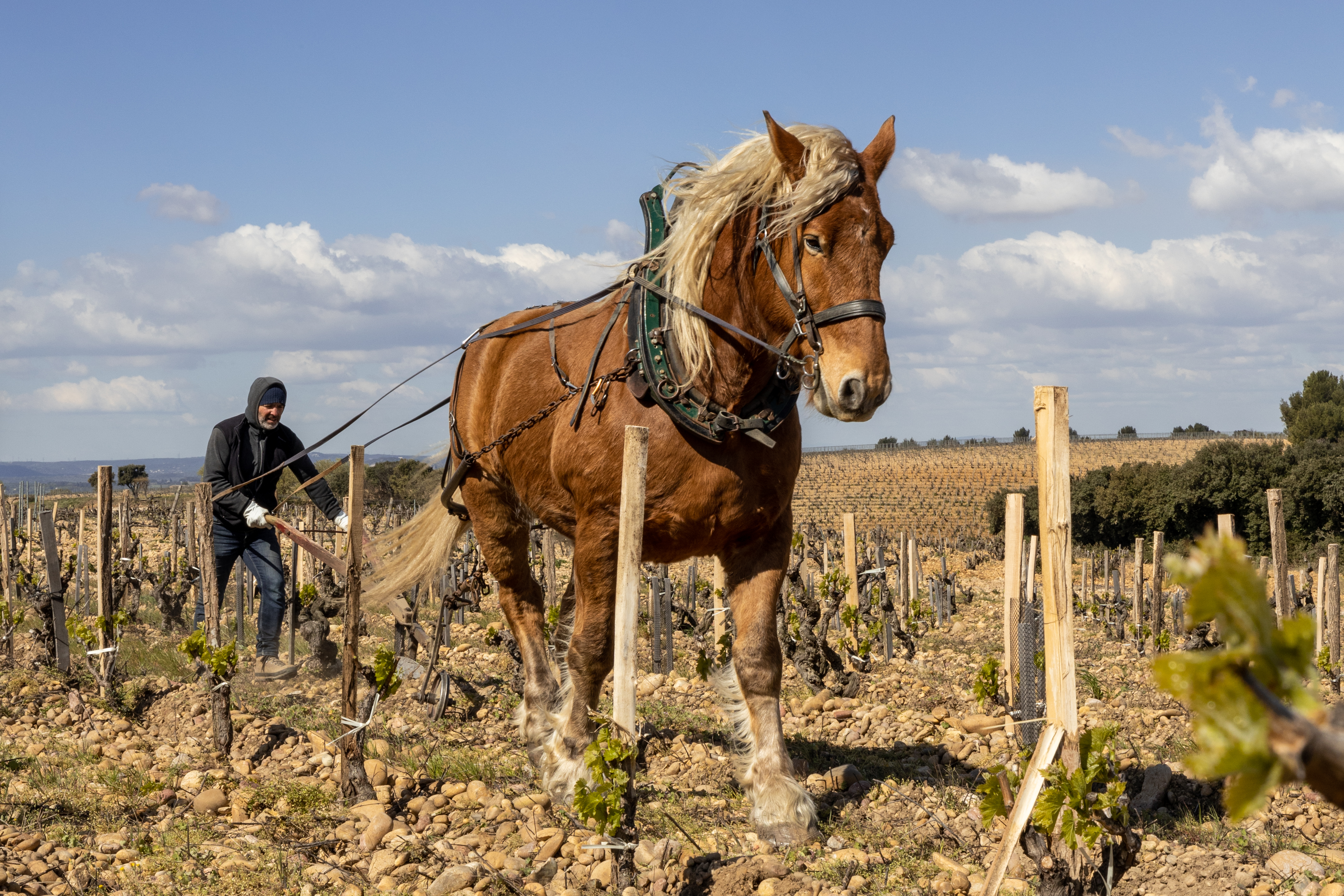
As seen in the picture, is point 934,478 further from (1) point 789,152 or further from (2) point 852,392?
(2) point 852,392

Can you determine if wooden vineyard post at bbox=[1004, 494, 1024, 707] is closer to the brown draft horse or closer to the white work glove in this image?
the brown draft horse

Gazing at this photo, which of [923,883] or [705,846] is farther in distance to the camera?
[705,846]

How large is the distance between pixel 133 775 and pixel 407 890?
2.37 m

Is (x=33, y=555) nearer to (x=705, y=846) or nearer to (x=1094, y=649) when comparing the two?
(x=1094, y=649)

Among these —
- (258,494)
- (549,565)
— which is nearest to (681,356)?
(258,494)

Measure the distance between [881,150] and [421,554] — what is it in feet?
13.7

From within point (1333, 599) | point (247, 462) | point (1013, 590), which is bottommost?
point (1333, 599)

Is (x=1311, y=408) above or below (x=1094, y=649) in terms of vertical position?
above

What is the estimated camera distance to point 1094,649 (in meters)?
13.5

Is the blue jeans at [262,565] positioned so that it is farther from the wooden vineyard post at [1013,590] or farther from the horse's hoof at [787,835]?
the wooden vineyard post at [1013,590]

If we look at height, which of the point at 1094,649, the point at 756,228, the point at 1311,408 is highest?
the point at 1311,408

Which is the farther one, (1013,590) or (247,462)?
(1013,590)

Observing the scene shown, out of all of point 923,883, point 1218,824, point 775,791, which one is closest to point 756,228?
point 775,791

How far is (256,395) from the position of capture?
7590 mm
